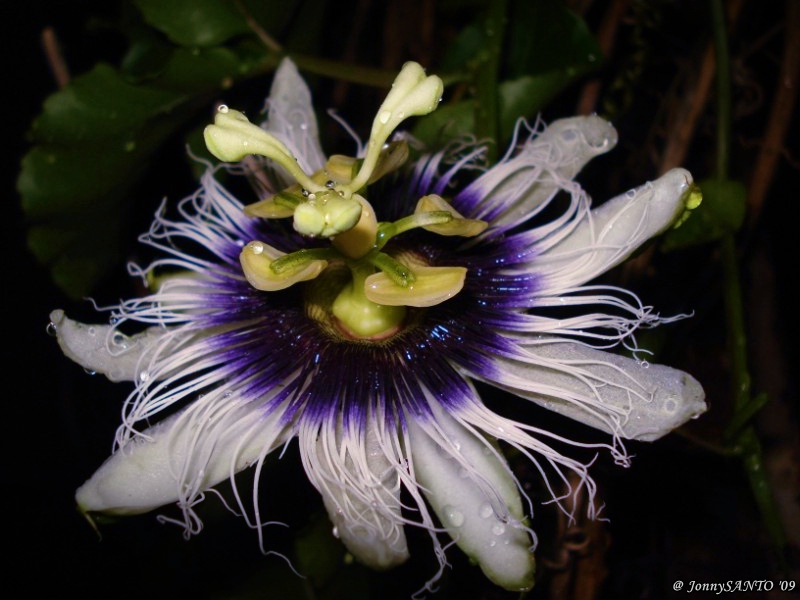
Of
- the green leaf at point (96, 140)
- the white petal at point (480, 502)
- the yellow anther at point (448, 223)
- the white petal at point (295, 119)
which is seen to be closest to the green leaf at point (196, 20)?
the green leaf at point (96, 140)

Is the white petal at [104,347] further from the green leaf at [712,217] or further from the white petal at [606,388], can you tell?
the green leaf at [712,217]

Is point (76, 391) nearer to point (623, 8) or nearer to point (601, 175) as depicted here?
point (601, 175)

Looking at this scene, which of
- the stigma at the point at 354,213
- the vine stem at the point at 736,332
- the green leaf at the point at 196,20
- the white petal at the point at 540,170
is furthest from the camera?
the green leaf at the point at 196,20

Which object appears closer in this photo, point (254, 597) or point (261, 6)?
point (254, 597)

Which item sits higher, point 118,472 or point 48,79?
point 48,79

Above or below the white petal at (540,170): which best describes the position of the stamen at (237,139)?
above

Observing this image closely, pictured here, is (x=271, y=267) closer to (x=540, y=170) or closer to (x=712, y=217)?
(x=540, y=170)

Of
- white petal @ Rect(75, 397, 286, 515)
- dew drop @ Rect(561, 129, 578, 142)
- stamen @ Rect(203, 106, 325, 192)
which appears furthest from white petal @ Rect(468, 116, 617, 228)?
white petal @ Rect(75, 397, 286, 515)

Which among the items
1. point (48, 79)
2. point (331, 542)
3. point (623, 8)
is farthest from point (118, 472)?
point (623, 8)
